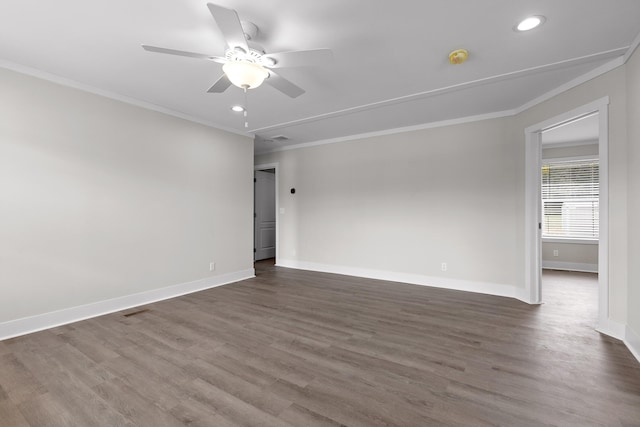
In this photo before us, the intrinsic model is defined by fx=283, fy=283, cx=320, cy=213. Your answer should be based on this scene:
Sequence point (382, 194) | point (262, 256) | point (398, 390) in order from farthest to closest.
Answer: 1. point (262, 256)
2. point (382, 194)
3. point (398, 390)

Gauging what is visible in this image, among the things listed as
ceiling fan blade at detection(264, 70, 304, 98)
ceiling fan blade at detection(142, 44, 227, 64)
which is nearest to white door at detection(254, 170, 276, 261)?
ceiling fan blade at detection(264, 70, 304, 98)

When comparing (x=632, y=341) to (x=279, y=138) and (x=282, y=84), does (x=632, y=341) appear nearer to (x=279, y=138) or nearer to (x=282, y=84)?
(x=282, y=84)

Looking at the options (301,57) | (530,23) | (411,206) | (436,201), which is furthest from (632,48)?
(411,206)

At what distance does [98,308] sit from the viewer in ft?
10.7

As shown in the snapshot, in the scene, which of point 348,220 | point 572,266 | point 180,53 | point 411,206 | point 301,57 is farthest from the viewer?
point 572,266

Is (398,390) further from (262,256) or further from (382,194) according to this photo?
(262,256)

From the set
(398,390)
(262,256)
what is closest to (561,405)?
(398,390)

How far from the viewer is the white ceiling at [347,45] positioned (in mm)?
1987

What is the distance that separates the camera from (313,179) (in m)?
5.84

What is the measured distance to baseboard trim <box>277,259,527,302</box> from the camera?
4.04 m

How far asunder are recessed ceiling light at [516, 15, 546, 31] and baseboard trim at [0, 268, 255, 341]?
4.71 m

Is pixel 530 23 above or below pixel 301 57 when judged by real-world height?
above

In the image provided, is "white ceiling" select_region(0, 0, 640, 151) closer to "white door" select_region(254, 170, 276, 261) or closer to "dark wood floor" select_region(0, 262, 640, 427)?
"dark wood floor" select_region(0, 262, 640, 427)

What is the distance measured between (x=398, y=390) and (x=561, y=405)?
96 centimetres
